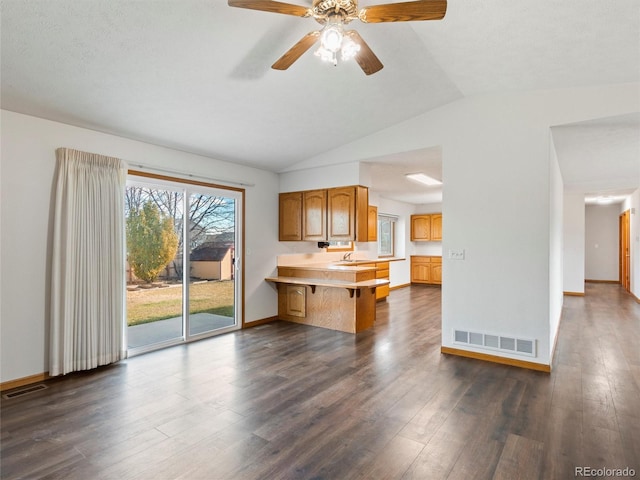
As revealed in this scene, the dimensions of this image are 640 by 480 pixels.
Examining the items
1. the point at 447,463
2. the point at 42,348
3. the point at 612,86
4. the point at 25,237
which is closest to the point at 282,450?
the point at 447,463

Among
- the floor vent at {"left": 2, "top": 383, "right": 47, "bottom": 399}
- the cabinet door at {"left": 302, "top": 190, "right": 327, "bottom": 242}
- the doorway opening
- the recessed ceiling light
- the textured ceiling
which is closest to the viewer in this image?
the textured ceiling

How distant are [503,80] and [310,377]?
3520 millimetres

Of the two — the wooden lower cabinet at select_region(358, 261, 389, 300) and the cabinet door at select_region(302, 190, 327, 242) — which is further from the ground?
the cabinet door at select_region(302, 190, 327, 242)

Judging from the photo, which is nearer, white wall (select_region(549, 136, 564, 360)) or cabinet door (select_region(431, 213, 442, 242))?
white wall (select_region(549, 136, 564, 360))

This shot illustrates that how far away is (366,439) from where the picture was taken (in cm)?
228

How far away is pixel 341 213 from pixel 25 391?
3.94 meters

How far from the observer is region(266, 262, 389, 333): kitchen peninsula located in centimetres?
→ 500

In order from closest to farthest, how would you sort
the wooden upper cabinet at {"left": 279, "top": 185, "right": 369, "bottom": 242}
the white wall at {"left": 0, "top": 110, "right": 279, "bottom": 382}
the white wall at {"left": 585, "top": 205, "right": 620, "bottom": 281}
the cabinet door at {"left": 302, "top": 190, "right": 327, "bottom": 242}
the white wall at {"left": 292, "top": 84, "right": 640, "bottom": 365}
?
the white wall at {"left": 0, "top": 110, "right": 279, "bottom": 382}, the white wall at {"left": 292, "top": 84, "right": 640, "bottom": 365}, the wooden upper cabinet at {"left": 279, "top": 185, "right": 369, "bottom": 242}, the cabinet door at {"left": 302, "top": 190, "right": 327, "bottom": 242}, the white wall at {"left": 585, "top": 205, "right": 620, "bottom": 281}

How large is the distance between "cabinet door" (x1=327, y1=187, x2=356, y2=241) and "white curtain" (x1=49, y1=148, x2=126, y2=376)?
2.72 m

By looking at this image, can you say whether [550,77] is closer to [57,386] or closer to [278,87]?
[278,87]

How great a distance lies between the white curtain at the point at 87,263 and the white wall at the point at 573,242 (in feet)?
29.5

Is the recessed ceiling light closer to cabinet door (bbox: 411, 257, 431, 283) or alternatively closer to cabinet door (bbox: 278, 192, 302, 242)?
cabinet door (bbox: 278, 192, 302, 242)

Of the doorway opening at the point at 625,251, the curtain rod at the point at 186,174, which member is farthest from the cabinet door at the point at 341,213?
the doorway opening at the point at 625,251

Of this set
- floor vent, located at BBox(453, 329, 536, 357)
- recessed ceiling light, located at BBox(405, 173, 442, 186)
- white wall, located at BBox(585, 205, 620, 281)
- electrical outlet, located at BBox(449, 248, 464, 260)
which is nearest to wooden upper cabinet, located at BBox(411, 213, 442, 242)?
recessed ceiling light, located at BBox(405, 173, 442, 186)
